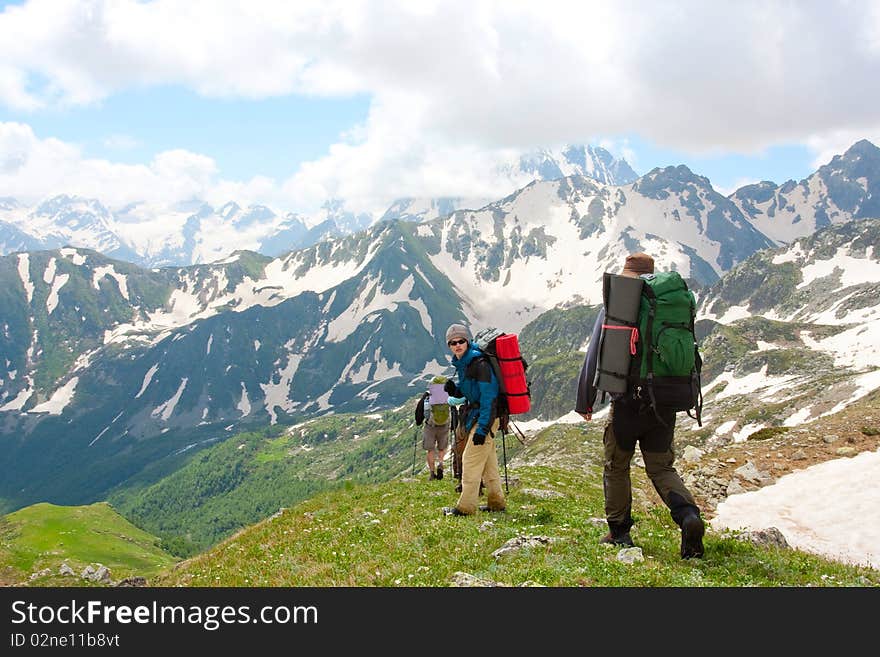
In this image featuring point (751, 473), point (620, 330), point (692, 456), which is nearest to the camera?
point (620, 330)

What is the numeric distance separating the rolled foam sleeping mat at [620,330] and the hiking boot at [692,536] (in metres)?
2.44

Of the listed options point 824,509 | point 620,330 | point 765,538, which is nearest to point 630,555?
point 620,330

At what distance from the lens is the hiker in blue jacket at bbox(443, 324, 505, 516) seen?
12625 mm

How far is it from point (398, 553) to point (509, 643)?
4.89 meters

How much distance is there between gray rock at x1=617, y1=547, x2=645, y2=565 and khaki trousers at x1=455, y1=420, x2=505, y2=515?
4489 millimetres

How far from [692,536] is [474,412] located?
5614 mm

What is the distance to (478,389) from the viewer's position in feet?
42.6

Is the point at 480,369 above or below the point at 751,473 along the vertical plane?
above

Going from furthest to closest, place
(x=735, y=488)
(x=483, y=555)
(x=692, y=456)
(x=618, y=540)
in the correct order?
(x=692, y=456) < (x=735, y=488) < (x=618, y=540) < (x=483, y=555)

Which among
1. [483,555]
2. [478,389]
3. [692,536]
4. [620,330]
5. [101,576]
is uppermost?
[620,330]

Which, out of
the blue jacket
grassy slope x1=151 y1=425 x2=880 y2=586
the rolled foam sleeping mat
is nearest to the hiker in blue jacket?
the blue jacket

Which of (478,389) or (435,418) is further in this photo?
(435,418)

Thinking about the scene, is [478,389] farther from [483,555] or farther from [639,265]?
[639,265]

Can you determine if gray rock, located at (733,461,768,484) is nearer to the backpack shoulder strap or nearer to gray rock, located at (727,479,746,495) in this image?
gray rock, located at (727,479,746,495)
